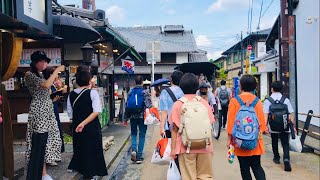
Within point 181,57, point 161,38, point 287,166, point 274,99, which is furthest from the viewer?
point 161,38

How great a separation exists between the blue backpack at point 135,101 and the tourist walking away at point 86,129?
2.34 m

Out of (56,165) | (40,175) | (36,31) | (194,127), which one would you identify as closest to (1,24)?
(36,31)

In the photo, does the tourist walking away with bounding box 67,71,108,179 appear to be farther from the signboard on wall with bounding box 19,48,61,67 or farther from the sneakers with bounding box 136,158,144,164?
the signboard on wall with bounding box 19,48,61,67

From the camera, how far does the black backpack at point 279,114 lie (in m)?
6.80

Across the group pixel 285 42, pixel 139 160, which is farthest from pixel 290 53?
pixel 139 160

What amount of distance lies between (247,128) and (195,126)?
1.04 metres

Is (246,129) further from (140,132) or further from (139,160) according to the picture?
(139,160)

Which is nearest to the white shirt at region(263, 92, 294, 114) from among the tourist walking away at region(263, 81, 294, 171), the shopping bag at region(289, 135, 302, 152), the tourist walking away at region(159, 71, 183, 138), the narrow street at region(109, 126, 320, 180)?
the tourist walking away at region(263, 81, 294, 171)

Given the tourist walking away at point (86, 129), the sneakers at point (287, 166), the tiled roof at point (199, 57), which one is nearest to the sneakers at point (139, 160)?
the tourist walking away at point (86, 129)

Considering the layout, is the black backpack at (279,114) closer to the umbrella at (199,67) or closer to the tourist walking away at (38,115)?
the tourist walking away at (38,115)

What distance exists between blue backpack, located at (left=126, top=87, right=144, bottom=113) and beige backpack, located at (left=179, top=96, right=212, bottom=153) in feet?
12.1

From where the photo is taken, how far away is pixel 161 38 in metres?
45.5

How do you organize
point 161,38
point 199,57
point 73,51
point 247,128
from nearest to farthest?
point 247,128, point 73,51, point 199,57, point 161,38

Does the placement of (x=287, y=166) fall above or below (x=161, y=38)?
below
